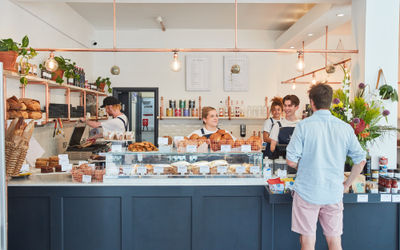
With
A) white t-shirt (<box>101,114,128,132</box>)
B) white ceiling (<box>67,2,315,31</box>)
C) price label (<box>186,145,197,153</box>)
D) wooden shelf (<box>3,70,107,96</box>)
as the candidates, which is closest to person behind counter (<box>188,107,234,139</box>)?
price label (<box>186,145,197,153</box>)

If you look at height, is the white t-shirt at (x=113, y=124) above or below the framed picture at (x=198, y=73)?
below

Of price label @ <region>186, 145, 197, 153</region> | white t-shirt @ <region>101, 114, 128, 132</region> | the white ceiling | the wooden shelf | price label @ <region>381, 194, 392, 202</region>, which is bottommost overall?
price label @ <region>381, 194, 392, 202</region>

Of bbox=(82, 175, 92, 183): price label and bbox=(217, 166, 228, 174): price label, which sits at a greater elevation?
bbox=(217, 166, 228, 174): price label

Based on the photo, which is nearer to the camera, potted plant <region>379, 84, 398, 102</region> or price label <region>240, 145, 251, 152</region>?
price label <region>240, 145, 251, 152</region>

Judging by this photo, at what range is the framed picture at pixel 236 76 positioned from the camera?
6.89m

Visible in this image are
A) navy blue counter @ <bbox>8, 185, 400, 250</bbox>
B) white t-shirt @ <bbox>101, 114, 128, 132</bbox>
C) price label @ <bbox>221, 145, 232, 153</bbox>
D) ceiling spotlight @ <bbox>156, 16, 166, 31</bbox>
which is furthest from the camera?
ceiling spotlight @ <bbox>156, 16, 166, 31</bbox>

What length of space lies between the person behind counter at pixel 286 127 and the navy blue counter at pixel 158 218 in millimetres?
1702

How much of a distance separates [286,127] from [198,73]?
2963 mm

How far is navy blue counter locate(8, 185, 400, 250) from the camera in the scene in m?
2.83

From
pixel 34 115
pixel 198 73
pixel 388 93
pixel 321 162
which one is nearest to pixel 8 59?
pixel 34 115

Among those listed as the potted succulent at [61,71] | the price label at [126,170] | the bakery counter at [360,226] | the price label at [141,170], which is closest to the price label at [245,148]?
the bakery counter at [360,226]

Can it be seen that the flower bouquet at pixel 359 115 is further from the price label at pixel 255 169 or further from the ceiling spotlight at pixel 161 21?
the ceiling spotlight at pixel 161 21

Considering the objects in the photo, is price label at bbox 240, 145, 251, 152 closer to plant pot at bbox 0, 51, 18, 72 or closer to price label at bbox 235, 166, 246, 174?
price label at bbox 235, 166, 246, 174

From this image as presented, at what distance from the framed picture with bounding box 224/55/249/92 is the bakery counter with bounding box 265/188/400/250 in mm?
4338
